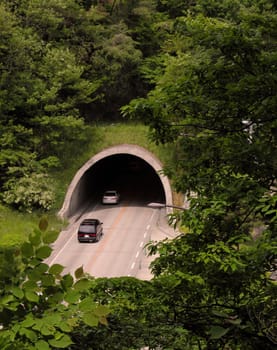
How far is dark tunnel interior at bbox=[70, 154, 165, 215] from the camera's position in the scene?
3562cm

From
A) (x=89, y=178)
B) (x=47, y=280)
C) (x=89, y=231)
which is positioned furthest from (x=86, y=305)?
(x=89, y=178)

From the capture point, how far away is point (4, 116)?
30141 mm

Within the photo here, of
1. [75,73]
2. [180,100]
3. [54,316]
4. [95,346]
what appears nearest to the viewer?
[54,316]

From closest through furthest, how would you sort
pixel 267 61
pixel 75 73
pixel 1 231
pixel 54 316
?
pixel 54 316 → pixel 267 61 → pixel 1 231 → pixel 75 73

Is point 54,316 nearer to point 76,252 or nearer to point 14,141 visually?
point 76,252

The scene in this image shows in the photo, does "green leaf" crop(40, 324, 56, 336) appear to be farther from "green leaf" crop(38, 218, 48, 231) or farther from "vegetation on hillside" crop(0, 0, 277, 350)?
"green leaf" crop(38, 218, 48, 231)

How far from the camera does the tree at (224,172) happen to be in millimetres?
6160

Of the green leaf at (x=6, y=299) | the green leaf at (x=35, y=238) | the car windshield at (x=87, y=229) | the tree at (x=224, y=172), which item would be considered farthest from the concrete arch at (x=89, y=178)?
the green leaf at (x=6, y=299)

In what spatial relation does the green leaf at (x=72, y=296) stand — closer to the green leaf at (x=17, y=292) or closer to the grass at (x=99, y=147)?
the green leaf at (x=17, y=292)

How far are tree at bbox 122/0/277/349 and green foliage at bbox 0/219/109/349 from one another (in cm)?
270

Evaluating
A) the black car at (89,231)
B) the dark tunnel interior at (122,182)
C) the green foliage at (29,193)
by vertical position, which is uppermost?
the green foliage at (29,193)

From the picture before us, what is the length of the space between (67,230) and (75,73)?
1001 centimetres

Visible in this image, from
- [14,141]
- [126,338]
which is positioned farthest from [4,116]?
[126,338]

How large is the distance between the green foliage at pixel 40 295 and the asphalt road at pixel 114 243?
59.6ft
